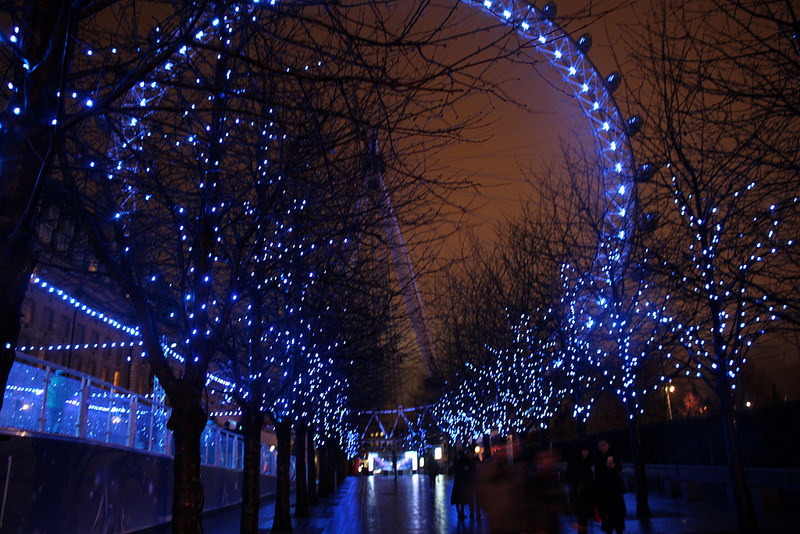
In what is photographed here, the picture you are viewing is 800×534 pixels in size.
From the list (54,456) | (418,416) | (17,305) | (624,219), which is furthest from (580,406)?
(418,416)

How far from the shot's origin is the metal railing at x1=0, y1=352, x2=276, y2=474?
1123 centimetres

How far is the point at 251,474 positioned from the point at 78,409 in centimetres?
357

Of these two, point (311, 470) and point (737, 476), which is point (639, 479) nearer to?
point (737, 476)

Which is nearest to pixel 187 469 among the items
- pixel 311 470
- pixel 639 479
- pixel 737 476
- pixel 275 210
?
pixel 275 210

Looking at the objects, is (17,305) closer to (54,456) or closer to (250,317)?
(54,456)

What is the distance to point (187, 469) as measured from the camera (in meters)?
9.08

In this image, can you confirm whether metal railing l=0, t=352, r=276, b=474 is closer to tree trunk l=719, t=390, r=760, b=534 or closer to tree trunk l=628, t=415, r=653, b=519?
tree trunk l=628, t=415, r=653, b=519

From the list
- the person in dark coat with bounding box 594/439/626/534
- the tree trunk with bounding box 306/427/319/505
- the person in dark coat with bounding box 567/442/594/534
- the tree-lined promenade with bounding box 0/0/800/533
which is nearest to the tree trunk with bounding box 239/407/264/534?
the tree-lined promenade with bounding box 0/0/800/533

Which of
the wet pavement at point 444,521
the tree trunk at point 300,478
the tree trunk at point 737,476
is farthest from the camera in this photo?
the tree trunk at point 300,478

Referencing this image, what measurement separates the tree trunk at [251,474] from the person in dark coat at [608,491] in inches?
245

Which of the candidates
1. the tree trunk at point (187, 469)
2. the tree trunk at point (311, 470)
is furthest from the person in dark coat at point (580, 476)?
the tree trunk at point (311, 470)

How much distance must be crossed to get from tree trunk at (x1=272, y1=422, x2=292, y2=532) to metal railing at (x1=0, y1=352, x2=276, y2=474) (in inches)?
113

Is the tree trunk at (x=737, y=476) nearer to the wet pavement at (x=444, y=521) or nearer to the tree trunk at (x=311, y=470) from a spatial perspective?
the wet pavement at (x=444, y=521)

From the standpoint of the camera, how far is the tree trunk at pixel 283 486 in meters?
18.2
